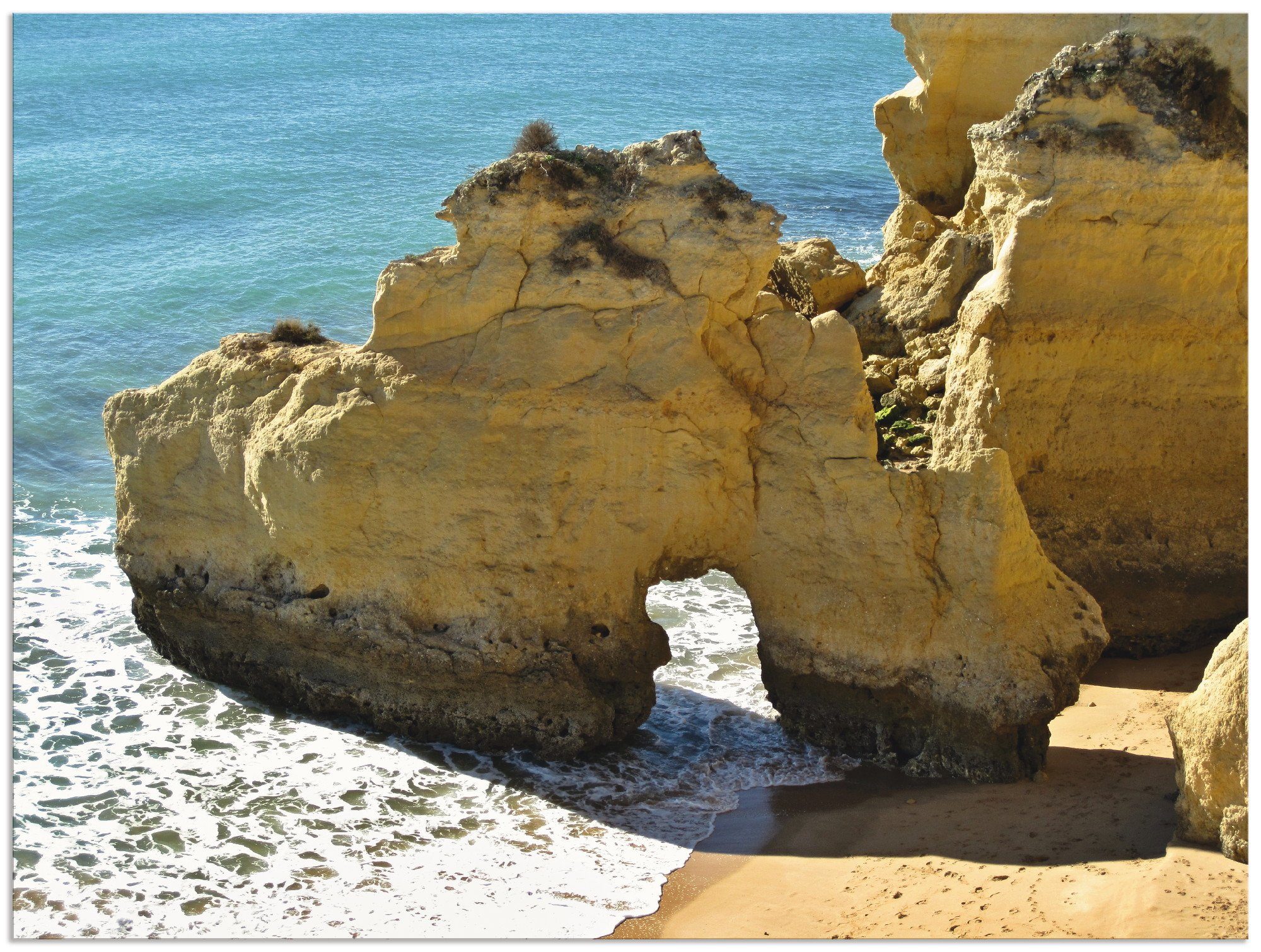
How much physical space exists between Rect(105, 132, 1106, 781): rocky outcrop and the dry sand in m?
0.55

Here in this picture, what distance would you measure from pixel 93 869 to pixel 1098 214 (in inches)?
358

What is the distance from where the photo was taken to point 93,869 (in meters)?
10.4

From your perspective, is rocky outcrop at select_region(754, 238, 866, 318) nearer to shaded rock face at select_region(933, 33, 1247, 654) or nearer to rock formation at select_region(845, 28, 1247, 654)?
rock formation at select_region(845, 28, 1247, 654)

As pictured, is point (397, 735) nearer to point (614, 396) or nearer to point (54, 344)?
point (614, 396)

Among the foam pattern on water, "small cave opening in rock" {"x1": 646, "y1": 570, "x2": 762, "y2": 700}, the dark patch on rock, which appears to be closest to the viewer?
the foam pattern on water

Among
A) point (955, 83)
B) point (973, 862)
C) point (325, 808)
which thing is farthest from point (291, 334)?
point (955, 83)

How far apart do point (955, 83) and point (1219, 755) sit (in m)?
9.74

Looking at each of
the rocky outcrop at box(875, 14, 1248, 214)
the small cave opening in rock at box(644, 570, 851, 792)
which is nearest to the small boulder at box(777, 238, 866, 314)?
the rocky outcrop at box(875, 14, 1248, 214)

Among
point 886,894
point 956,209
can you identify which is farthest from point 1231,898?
point 956,209

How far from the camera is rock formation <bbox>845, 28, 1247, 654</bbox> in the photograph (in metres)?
12.1

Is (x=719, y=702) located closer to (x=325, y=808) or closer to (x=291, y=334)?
(x=325, y=808)

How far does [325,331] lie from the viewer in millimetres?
24766

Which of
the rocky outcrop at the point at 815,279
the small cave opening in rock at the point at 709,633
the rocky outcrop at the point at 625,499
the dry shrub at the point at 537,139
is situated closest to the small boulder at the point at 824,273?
the rocky outcrop at the point at 815,279

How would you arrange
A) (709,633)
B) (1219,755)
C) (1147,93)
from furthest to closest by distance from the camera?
1. (709,633)
2. (1147,93)
3. (1219,755)
